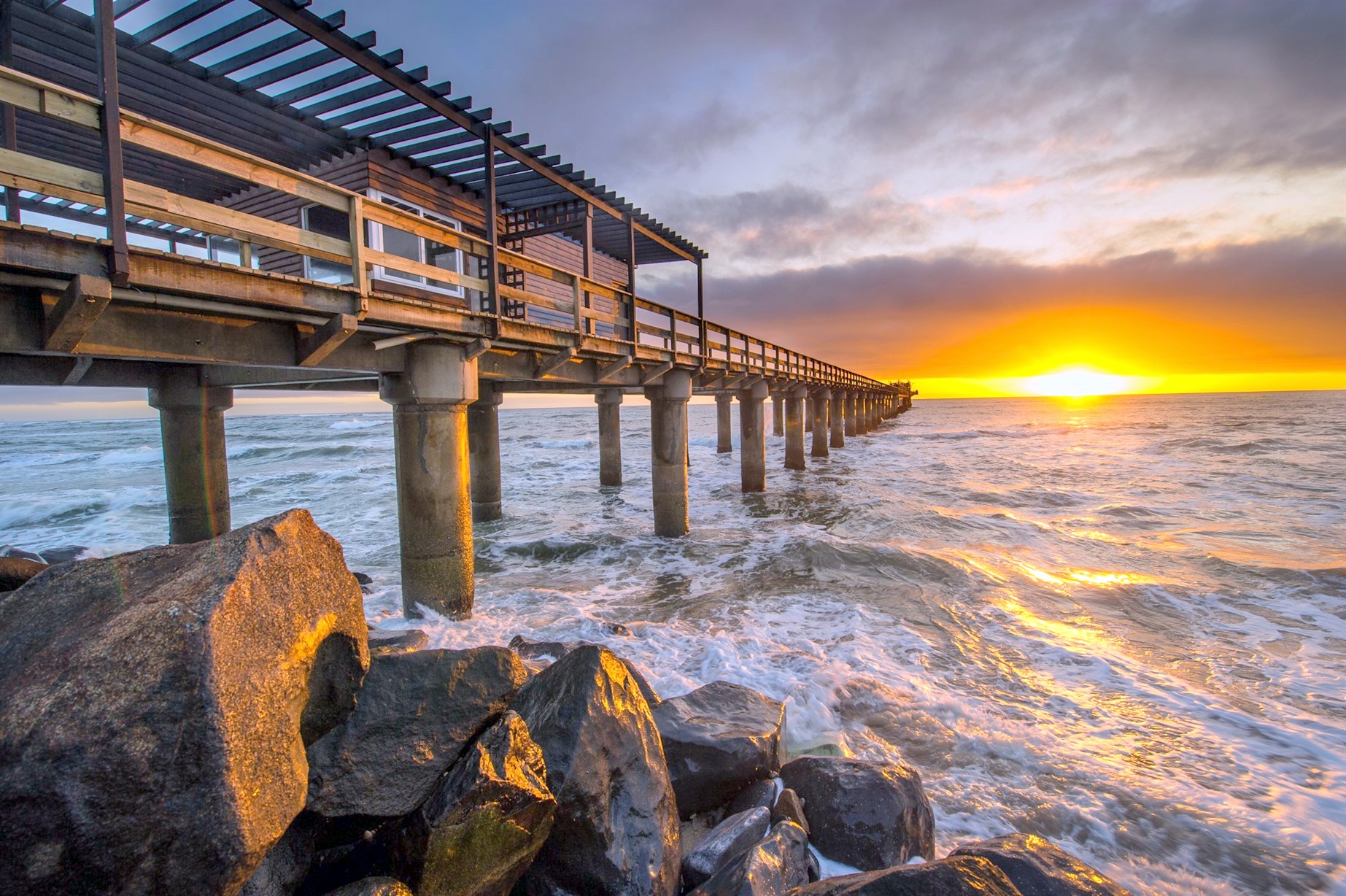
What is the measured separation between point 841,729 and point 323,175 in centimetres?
1198

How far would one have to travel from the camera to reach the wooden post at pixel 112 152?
4188mm

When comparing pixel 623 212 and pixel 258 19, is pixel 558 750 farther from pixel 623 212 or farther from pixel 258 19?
pixel 623 212

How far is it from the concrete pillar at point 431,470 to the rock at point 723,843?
206 inches

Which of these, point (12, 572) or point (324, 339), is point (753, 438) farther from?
point (12, 572)

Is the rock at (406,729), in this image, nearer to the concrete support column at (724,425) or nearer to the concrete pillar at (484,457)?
the concrete pillar at (484,457)

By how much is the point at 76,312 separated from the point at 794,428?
23.7 meters

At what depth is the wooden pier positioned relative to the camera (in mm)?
4453

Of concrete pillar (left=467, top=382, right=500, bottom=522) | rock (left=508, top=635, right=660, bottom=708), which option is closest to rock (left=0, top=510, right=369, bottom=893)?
rock (left=508, top=635, right=660, bottom=708)

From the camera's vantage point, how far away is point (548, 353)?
9.83m

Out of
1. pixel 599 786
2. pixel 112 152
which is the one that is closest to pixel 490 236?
pixel 112 152

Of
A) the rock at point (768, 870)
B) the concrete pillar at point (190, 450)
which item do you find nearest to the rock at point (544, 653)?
the rock at point (768, 870)

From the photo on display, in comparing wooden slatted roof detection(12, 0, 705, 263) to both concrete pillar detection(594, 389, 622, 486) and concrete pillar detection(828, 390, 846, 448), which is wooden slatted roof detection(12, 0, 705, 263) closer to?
concrete pillar detection(594, 389, 622, 486)

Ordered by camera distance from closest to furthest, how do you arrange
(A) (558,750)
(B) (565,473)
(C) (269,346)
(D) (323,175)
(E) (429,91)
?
(A) (558,750)
(C) (269,346)
(E) (429,91)
(D) (323,175)
(B) (565,473)

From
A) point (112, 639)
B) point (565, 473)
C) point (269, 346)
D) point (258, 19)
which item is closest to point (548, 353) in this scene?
point (269, 346)
